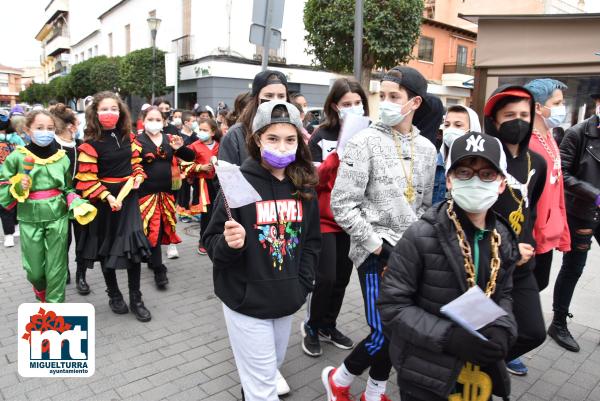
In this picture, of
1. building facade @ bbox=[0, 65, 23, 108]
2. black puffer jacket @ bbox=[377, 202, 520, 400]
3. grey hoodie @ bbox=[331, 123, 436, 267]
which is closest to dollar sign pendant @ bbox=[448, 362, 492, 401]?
black puffer jacket @ bbox=[377, 202, 520, 400]

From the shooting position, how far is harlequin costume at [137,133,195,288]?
16.5 ft

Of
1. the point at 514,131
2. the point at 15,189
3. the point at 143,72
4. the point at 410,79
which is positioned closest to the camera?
the point at 514,131

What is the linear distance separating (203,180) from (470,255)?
202 inches

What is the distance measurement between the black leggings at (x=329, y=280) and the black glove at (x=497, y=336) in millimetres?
1584

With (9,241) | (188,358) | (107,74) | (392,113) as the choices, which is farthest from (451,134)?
(107,74)

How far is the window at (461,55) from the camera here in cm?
3300

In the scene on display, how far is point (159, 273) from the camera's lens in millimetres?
5316

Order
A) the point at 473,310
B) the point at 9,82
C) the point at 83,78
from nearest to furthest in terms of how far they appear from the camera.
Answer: the point at 473,310
the point at 83,78
the point at 9,82

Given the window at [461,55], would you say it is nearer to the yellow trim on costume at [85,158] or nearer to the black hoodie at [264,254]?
the yellow trim on costume at [85,158]

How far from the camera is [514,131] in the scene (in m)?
2.76

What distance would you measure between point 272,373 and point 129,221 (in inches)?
101

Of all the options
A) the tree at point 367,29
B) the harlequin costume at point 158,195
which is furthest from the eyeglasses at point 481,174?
the tree at point 367,29

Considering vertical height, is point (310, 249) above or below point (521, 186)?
below

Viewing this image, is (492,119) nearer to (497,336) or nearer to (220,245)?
(497,336)
